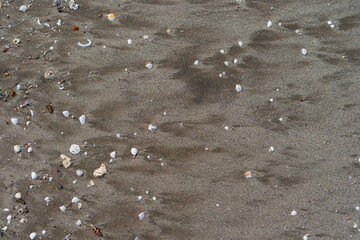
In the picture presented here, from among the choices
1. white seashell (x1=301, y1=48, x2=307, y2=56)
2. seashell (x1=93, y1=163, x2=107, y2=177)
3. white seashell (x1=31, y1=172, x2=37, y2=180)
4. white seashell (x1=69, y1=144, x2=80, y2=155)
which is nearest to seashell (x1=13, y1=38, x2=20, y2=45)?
white seashell (x1=69, y1=144, x2=80, y2=155)

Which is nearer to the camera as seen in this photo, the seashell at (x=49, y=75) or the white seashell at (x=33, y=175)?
the white seashell at (x=33, y=175)

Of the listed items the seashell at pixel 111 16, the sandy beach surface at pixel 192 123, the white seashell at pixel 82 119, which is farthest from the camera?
the seashell at pixel 111 16

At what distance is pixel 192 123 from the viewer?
3.42 metres

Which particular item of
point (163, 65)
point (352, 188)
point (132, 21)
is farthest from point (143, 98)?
point (352, 188)

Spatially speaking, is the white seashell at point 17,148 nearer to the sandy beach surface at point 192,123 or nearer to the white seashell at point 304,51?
the sandy beach surface at point 192,123

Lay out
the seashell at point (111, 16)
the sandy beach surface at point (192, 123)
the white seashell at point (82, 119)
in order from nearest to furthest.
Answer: the sandy beach surface at point (192, 123)
the white seashell at point (82, 119)
the seashell at point (111, 16)

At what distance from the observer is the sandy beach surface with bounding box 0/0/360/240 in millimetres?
3348

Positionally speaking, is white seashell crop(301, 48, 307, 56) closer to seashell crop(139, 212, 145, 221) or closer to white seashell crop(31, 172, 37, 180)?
seashell crop(139, 212, 145, 221)

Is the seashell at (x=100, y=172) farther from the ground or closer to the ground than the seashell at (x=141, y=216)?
farther from the ground

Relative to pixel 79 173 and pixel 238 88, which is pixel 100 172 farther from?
pixel 238 88

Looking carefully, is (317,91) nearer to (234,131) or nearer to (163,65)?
(234,131)

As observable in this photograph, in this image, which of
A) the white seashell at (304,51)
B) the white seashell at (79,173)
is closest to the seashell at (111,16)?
the white seashell at (79,173)

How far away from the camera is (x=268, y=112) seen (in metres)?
3.43

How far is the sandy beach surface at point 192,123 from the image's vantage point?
3348 mm
